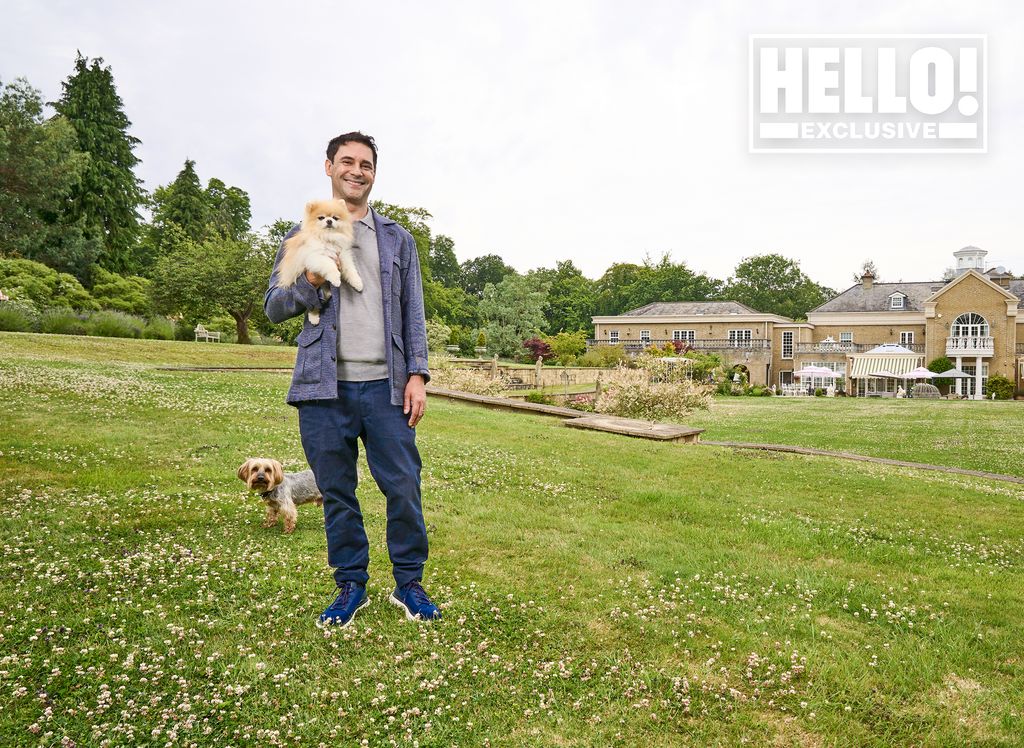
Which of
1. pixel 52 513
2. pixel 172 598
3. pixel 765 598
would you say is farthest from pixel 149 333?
pixel 765 598

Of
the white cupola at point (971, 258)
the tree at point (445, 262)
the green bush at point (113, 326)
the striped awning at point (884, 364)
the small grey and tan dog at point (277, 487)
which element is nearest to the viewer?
the small grey and tan dog at point (277, 487)

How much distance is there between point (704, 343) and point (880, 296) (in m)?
14.5

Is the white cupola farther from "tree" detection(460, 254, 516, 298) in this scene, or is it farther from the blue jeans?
the blue jeans

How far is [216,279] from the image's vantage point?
31.3m

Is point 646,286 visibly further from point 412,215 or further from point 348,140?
point 348,140

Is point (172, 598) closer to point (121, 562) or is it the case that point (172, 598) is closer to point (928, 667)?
point (121, 562)

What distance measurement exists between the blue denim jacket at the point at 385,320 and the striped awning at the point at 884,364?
48734 mm

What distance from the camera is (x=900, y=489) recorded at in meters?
8.34

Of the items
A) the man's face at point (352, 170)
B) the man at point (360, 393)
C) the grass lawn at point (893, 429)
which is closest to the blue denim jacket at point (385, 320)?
the man at point (360, 393)

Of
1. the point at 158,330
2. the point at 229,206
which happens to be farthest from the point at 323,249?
the point at 229,206

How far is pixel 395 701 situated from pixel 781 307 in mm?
75943

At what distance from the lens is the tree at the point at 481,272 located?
78125 mm

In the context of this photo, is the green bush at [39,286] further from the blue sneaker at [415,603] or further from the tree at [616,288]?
the tree at [616,288]

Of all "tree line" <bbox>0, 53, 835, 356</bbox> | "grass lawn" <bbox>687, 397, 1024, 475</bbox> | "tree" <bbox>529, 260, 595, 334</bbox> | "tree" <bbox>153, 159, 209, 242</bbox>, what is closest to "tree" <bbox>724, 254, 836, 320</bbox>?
"tree line" <bbox>0, 53, 835, 356</bbox>
